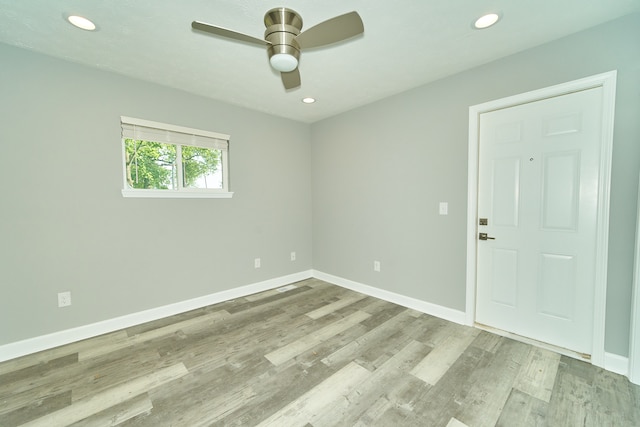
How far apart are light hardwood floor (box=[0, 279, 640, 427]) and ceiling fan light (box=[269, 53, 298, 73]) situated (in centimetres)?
210

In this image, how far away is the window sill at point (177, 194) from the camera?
8.54 ft

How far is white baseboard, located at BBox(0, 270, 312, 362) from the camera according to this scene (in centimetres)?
212

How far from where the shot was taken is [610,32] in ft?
5.91

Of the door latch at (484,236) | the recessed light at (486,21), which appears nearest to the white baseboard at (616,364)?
the door latch at (484,236)

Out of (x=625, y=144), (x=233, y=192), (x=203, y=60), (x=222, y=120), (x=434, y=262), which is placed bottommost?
(x=434, y=262)

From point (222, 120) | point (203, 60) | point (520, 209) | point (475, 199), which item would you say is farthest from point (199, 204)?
point (520, 209)

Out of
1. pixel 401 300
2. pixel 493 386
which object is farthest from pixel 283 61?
pixel 401 300

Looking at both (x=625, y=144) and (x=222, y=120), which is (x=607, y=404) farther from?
(x=222, y=120)

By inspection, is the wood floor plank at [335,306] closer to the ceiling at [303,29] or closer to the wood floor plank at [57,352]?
the wood floor plank at [57,352]

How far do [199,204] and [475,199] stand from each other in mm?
2987

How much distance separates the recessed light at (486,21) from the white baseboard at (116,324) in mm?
3494

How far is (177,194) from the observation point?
2.87 metres

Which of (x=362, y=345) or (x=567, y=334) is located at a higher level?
(x=567, y=334)

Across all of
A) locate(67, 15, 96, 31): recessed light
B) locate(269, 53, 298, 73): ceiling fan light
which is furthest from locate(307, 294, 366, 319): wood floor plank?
locate(67, 15, 96, 31): recessed light
